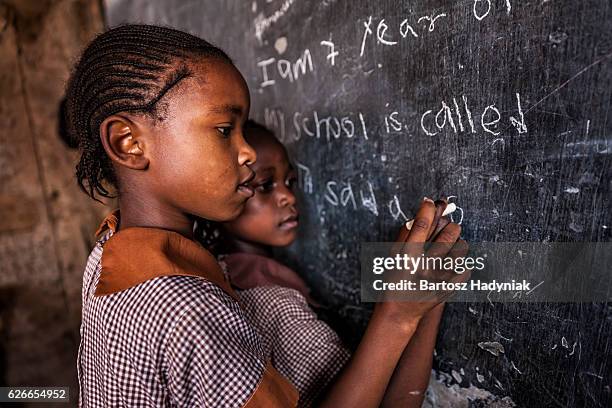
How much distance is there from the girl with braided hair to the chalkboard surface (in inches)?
5.7

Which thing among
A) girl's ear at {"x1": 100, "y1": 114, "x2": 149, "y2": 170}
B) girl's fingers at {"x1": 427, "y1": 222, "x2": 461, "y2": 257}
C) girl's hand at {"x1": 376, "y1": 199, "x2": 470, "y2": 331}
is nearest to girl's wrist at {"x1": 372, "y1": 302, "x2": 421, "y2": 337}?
girl's hand at {"x1": 376, "y1": 199, "x2": 470, "y2": 331}

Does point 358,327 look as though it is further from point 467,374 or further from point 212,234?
point 212,234

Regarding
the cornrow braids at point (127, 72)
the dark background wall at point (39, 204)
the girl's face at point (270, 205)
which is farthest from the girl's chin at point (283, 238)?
the dark background wall at point (39, 204)

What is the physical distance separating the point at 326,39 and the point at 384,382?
713 mm

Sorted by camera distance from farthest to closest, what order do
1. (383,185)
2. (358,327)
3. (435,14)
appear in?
1. (358,327)
2. (383,185)
3. (435,14)

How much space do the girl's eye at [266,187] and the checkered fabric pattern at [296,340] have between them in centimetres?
26

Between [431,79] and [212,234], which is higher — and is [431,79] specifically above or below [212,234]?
above

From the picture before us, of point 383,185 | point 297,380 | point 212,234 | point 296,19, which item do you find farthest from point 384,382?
point 296,19

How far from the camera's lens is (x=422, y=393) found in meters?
0.88

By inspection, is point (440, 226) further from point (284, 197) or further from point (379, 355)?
point (284, 197)

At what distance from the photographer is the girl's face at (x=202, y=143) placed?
0.68m

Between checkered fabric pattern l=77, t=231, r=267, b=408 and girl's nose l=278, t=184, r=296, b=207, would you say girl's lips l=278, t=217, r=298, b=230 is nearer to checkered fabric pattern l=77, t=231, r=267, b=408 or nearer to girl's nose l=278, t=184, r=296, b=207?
girl's nose l=278, t=184, r=296, b=207

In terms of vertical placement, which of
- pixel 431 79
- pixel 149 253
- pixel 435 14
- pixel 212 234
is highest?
pixel 435 14

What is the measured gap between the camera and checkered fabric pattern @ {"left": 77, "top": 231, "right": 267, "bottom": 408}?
23.9 inches
